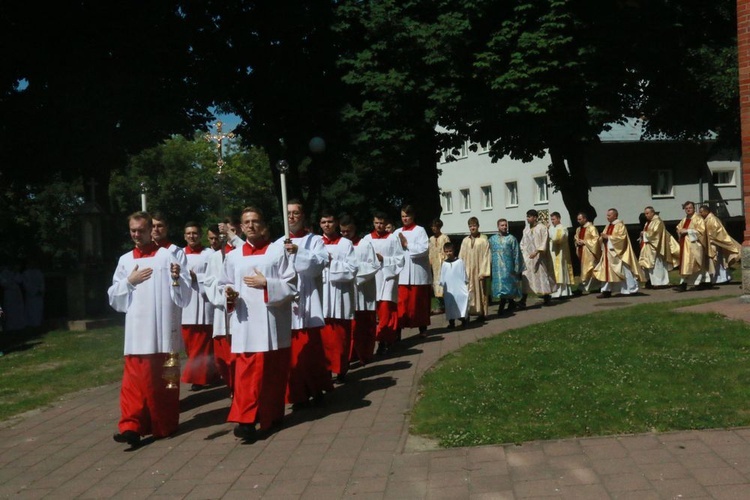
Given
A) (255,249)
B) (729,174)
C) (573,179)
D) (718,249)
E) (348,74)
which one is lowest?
(718,249)

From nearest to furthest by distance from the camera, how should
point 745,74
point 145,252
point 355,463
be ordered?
1. point 355,463
2. point 145,252
3. point 745,74

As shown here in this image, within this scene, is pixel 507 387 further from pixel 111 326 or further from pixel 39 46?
pixel 39 46

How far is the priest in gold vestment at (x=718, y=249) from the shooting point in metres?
18.9

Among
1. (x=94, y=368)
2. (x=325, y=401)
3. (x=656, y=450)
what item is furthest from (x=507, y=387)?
(x=94, y=368)

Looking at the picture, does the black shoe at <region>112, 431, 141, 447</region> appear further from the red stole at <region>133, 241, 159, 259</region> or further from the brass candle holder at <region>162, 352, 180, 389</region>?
the red stole at <region>133, 241, 159, 259</region>

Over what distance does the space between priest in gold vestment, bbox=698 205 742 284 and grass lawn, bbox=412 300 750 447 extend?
261 inches

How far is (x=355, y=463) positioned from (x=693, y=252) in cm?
1370

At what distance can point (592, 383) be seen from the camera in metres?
8.92

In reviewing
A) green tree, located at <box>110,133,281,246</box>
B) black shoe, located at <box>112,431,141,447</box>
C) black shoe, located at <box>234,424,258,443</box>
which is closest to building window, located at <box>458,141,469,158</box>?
green tree, located at <box>110,133,281,246</box>

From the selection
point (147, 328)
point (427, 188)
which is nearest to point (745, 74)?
point (147, 328)

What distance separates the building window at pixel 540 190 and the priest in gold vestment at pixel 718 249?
89.9 feet

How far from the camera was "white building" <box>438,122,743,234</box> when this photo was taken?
4406 centimetres

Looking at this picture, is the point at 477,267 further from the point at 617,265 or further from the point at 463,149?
the point at 463,149

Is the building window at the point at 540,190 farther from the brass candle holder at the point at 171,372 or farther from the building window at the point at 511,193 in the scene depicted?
the brass candle holder at the point at 171,372
